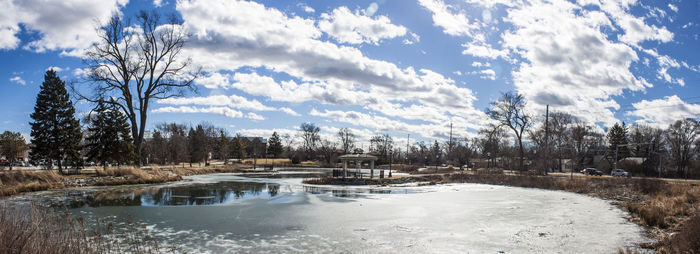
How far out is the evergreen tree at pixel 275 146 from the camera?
110 metres

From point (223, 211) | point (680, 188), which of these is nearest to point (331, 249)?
point (223, 211)

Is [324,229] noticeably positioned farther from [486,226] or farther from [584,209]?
Result: [584,209]

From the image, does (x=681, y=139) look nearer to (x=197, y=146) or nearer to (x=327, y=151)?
(x=327, y=151)

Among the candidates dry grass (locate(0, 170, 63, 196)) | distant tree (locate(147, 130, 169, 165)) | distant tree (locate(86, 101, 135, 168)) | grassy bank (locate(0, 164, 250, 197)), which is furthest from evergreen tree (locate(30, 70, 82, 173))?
distant tree (locate(147, 130, 169, 165))

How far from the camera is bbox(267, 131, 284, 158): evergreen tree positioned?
4333 inches

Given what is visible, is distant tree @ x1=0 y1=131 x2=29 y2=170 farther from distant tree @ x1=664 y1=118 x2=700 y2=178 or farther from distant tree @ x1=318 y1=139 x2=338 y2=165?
distant tree @ x1=664 y1=118 x2=700 y2=178

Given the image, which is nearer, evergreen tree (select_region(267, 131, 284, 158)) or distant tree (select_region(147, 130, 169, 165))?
distant tree (select_region(147, 130, 169, 165))

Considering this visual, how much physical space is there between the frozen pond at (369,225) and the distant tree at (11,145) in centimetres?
5188

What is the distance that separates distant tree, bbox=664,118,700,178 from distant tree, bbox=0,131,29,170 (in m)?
96.2

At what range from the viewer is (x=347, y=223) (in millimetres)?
12469

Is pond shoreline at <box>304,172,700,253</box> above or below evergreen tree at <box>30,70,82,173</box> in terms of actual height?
below

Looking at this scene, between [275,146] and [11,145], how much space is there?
60673 millimetres

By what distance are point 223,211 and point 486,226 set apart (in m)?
9.32

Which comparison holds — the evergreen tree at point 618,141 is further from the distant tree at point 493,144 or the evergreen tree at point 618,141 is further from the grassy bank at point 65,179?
the grassy bank at point 65,179
